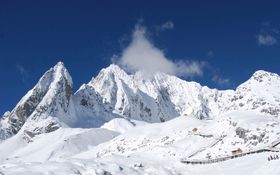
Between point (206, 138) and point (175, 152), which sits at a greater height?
point (206, 138)

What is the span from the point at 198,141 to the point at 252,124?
554 inches

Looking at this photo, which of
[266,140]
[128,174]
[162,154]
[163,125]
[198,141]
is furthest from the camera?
[163,125]

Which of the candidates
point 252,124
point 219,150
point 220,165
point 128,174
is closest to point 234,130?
point 252,124

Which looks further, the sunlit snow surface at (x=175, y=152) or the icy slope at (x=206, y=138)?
the icy slope at (x=206, y=138)

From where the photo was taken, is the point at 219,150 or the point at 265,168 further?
the point at 219,150

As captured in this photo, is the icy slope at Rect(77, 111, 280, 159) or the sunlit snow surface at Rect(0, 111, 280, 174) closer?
the sunlit snow surface at Rect(0, 111, 280, 174)

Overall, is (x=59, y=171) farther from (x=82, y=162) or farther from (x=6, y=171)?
(x=82, y=162)

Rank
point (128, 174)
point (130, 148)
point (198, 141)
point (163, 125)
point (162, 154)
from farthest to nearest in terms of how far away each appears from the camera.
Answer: point (163, 125), point (130, 148), point (198, 141), point (162, 154), point (128, 174)

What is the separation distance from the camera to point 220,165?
10269 centimetres

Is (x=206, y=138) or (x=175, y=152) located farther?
(x=206, y=138)

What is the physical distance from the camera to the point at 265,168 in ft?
271

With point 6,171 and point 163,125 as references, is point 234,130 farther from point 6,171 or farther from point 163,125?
point 6,171

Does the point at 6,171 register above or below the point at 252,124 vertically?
below

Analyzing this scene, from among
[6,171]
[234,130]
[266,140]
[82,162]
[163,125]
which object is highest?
[163,125]
